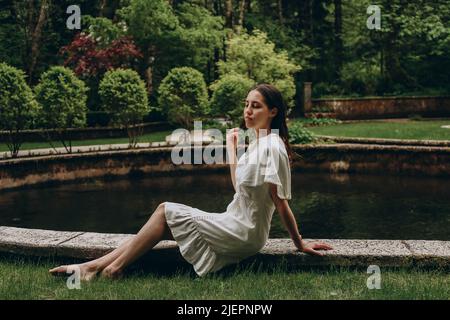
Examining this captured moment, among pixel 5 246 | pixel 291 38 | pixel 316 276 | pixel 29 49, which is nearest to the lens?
pixel 316 276

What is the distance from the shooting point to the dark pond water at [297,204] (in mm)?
7383

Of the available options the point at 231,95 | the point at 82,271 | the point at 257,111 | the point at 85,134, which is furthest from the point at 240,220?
the point at 85,134

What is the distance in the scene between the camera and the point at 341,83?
26.7 m

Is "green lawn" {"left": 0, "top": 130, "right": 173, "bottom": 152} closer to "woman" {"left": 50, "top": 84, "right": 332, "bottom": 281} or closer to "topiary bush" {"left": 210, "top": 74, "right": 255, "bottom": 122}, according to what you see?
"topiary bush" {"left": 210, "top": 74, "right": 255, "bottom": 122}

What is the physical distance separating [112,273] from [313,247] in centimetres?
141

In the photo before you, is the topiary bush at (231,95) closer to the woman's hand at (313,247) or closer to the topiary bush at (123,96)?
the topiary bush at (123,96)

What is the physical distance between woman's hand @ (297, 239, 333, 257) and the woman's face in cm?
89

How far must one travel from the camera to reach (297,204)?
894 cm

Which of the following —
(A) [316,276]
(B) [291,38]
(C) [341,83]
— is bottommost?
(A) [316,276]

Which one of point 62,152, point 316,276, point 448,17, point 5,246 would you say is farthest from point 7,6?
point 316,276

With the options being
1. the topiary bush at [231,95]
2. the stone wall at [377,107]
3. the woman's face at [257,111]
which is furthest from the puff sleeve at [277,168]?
the stone wall at [377,107]

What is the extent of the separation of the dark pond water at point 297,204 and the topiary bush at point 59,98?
3.13 meters

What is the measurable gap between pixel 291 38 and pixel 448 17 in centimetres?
644
